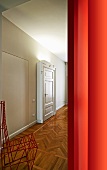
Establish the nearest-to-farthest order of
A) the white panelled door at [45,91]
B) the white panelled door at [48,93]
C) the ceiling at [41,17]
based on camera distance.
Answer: the ceiling at [41,17]
the white panelled door at [45,91]
the white panelled door at [48,93]

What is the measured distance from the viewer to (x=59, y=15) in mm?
2900

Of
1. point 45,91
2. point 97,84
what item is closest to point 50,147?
point 45,91

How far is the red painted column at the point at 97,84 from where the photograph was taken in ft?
1.02

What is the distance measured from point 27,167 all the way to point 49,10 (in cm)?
278

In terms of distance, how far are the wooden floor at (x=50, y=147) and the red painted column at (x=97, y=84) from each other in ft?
6.61

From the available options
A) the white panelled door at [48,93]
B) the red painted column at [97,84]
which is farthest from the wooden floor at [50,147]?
the red painted column at [97,84]

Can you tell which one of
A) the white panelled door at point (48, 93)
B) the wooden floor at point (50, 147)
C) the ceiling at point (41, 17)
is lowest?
the wooden floor at point (50, 147)

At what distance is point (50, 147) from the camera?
2791 mm

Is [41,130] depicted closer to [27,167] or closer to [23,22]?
[27,167]

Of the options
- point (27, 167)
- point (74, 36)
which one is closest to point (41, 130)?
point (27, 167)

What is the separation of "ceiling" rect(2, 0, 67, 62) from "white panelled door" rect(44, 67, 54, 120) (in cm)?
148

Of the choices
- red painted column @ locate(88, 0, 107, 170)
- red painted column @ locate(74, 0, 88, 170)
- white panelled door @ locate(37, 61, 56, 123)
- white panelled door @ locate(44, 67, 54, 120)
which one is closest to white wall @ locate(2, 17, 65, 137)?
white panelled door @ locate(37, 61, 56, 123)

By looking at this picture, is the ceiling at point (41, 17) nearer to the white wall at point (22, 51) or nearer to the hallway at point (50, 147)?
the white wall at point (22, 51)

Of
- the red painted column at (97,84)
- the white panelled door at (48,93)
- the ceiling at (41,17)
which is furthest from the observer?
the white panelled door at (48,93)
